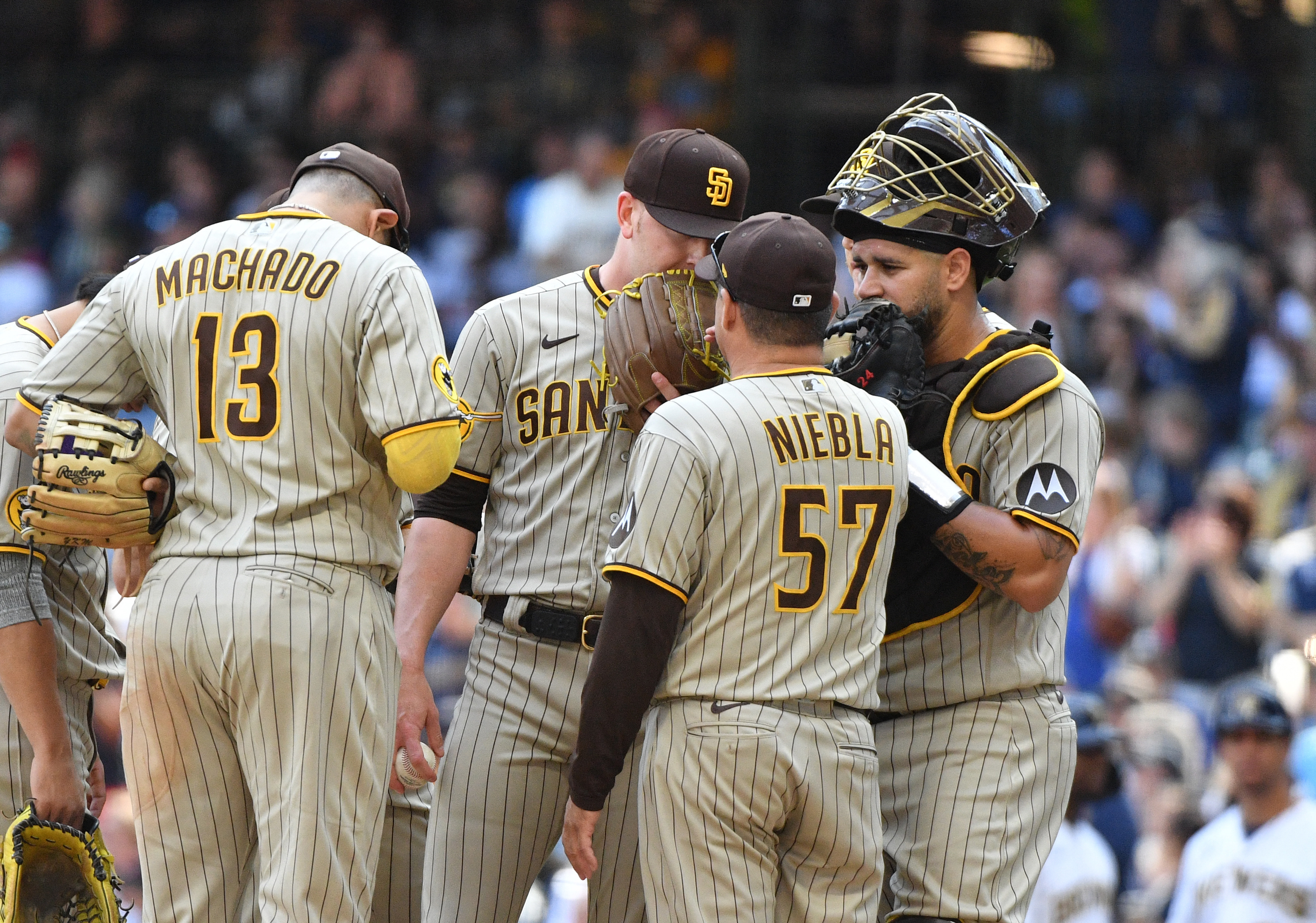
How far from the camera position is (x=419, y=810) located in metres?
4.30

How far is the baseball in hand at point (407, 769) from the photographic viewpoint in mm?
4066

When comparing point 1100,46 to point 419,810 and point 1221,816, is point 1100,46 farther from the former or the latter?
point 419,810

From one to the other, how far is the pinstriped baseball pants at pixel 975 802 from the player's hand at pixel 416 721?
106cm

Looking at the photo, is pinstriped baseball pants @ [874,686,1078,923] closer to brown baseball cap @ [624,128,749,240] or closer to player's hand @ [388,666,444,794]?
player's hand @ [388,666,444,794]

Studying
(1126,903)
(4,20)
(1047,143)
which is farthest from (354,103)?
(1126,903)

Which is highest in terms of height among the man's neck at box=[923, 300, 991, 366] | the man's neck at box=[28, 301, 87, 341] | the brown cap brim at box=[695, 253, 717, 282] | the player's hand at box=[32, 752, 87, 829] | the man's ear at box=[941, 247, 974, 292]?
the man's ear at box=[941, 247, 974, 292]

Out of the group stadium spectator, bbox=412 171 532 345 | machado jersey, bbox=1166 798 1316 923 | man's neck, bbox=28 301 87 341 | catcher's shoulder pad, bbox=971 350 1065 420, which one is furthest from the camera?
stadium spectator, bbox=412 171 532 345

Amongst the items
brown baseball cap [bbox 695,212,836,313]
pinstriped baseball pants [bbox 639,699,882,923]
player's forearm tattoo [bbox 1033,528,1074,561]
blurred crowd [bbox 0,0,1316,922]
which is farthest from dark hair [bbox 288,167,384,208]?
blurred crowd [bbox 0,0,1316,922]

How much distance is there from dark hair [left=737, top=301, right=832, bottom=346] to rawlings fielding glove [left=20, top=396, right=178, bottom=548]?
1.30 m

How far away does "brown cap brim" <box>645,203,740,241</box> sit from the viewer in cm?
402

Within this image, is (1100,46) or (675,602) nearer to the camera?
(675,602)

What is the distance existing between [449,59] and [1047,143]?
474cm

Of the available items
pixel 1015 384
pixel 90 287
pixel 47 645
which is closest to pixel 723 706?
pixel 1015 384

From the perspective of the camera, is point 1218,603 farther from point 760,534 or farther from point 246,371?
point 246,371
